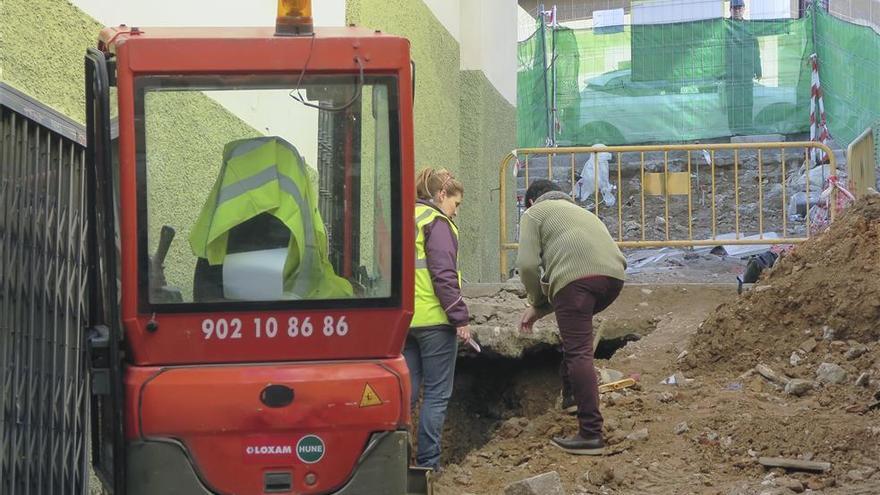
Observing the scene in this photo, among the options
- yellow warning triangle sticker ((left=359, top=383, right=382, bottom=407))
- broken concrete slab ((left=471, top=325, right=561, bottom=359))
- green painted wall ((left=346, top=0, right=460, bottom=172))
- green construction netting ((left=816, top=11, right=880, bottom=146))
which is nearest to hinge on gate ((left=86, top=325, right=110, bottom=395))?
yellow warning triangle sticker ((left=359, top=383, right=382, bottom=407))

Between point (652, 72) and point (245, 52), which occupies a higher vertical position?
point (652, 72)

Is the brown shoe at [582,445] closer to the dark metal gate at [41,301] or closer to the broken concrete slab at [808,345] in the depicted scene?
the broken concrete slab at [808,345]

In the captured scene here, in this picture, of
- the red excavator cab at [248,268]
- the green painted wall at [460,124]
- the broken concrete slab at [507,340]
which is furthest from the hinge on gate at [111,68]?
the green painted wall at [460,124]

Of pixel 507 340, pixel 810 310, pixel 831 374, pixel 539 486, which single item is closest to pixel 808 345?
pixel 810 310

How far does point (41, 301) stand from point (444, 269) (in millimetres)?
2058

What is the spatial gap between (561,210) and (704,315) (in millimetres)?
4221

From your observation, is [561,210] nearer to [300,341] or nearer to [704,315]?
[300,341]

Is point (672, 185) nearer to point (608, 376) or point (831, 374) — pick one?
point (608, 376)

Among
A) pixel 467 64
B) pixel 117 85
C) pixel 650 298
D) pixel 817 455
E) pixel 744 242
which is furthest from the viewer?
pixel 467 64

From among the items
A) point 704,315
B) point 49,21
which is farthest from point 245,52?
point 704,315

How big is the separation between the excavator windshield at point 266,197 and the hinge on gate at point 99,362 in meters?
0.21

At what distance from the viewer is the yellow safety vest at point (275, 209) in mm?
4543

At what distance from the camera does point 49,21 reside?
215 inches

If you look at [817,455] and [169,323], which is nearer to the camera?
[169,323]
